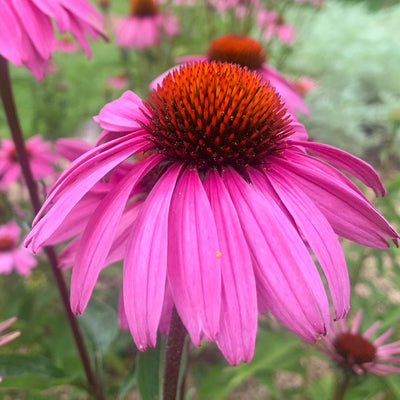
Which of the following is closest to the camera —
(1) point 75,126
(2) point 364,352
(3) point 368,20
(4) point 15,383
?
(4) point 15,383

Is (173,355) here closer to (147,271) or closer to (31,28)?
(147,271)

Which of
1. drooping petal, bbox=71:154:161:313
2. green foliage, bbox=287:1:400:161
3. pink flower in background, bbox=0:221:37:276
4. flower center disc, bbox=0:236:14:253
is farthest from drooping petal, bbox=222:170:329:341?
green foliage, bbox=287:1:400:161

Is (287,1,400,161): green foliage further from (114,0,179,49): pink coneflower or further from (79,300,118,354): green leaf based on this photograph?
(79,300,118,354): green leaf

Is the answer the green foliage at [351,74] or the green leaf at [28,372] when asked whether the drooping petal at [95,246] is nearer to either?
the green leaf at [28,372]

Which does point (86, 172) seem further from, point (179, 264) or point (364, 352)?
point (364, 352)

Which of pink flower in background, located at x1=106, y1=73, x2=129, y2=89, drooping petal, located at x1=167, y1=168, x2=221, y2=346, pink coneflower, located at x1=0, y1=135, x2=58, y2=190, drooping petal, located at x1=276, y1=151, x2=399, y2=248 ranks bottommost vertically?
pink coneflower, located at x1=0, y1=135, x2=58, y2=190

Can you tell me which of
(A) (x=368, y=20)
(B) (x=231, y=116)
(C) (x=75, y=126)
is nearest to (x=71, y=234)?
(B) (x=231, y=116)

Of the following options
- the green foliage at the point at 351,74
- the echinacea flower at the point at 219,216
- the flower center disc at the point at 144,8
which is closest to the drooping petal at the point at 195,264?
the echinacea flower at the point at 219,216

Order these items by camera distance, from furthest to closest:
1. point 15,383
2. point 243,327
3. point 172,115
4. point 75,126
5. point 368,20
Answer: point 368,20 → point 75,126 → point 15,383 → point 172,115 → point 243,327
